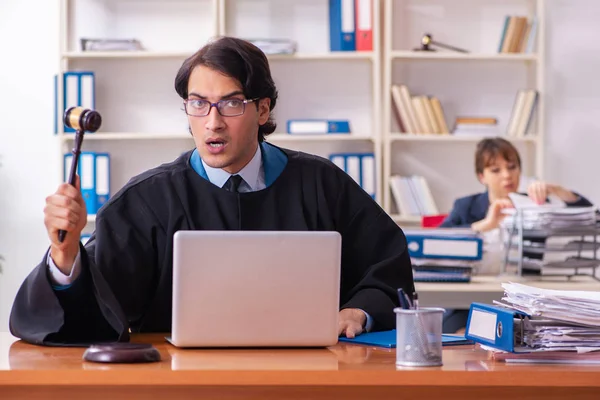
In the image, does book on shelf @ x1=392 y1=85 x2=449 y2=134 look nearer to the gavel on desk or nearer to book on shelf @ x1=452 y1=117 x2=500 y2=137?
book on shelf @ x1=452 y1=117 x2=500 y2=137

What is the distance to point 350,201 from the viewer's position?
2.24 metres

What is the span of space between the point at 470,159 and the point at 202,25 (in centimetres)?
168

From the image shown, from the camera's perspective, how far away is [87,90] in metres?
4.94

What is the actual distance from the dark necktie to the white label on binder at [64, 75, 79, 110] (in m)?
3.01

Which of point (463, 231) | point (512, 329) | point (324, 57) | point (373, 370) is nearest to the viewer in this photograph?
point (373, 370)

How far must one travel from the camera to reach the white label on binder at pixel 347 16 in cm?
493

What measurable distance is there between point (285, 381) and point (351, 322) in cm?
57

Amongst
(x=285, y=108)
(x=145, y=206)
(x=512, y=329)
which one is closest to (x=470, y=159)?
(x=285, y=108)

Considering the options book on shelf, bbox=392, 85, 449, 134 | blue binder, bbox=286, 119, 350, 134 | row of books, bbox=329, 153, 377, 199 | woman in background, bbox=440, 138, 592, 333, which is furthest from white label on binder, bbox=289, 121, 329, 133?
woman in background, bbox=440, 138, 592, 333

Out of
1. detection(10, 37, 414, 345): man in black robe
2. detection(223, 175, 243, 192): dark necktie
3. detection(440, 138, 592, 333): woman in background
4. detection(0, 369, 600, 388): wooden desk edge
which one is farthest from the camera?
detection(440, 138, 592, 333): woman in background

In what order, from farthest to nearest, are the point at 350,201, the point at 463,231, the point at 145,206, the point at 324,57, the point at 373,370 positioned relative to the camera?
the point at 324,57, the point at 463,231, the point at 350,201, the point at 145,206, the point at 373,370

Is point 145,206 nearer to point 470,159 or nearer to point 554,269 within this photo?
point 554,269

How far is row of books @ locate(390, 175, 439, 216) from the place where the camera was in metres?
4.99

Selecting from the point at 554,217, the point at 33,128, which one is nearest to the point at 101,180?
the point at 33,128
